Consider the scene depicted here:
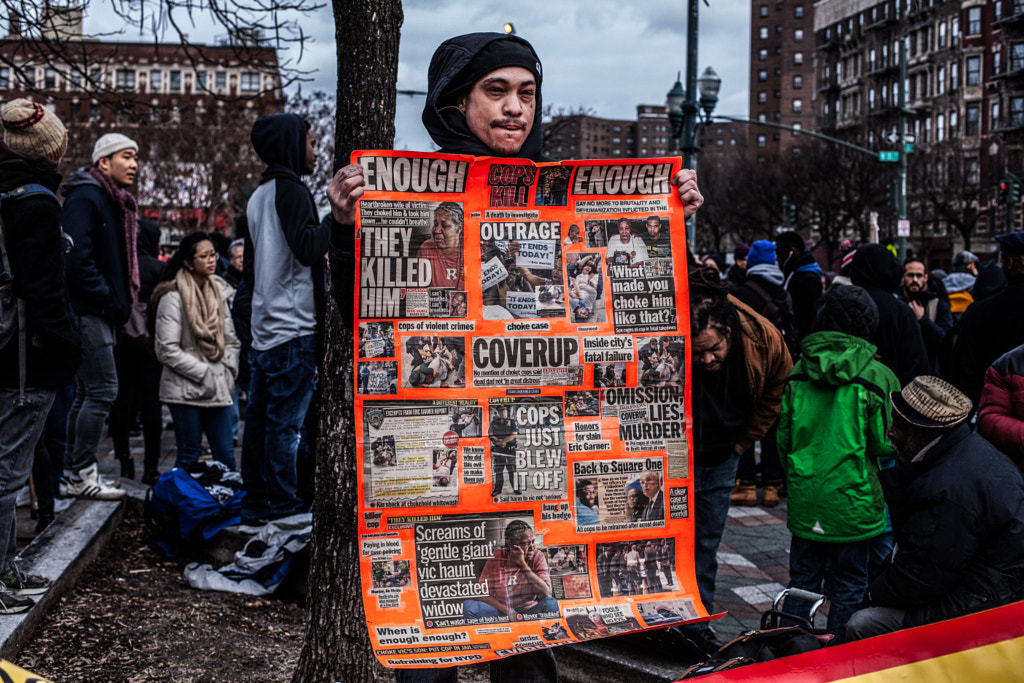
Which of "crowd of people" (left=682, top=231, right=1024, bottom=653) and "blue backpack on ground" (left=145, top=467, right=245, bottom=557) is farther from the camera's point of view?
"blue backpack on ground" (left=145, top=467, right=245, bottom=557)

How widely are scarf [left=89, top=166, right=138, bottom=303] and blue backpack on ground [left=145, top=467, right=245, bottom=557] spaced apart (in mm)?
1180

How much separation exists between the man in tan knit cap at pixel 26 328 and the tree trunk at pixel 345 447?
3.83 ft

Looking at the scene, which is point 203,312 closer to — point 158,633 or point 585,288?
point 158,633

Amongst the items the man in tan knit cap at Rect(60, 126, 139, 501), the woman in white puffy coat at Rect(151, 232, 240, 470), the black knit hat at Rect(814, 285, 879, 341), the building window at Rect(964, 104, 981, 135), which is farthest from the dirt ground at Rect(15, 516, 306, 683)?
the building window at Rect(964, 104, 981, 135)

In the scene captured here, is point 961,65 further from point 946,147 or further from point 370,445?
point 370,445

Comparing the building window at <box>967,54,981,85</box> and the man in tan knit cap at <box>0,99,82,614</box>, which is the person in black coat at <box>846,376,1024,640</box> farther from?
the building window at <box>967,54,981,85</box>

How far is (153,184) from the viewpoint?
101ft

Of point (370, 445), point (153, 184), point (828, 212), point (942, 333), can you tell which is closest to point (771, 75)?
point (828, 212)

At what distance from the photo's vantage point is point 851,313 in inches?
167

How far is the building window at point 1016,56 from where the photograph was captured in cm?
4934

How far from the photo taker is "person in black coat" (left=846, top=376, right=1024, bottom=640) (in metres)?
3.04

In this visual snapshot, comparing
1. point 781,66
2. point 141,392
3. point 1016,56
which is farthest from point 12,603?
point 781,66

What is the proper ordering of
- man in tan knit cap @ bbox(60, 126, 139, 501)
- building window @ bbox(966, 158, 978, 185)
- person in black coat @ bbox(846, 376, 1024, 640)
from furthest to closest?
1. building window @ bbox(966, 158, 978, 185)
2. man in tan knit cap @ bbox(60, 126, 139, 501)
3. person in black coat @ bbox(846, 376, 1024, 640)

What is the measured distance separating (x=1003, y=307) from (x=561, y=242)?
3386 mm
